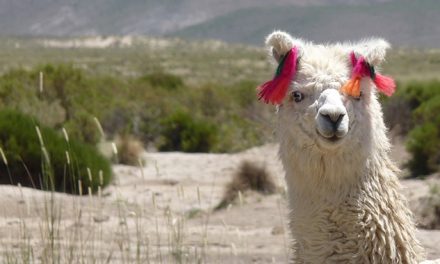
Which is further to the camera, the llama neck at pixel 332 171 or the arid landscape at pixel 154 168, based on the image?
the arid landscape at pixel 154 168

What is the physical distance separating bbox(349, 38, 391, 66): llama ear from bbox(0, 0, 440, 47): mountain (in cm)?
15510

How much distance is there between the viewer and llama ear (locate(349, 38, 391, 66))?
5.65 metres

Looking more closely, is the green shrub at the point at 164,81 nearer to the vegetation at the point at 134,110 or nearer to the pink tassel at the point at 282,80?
the vegetation at the point at 134,110

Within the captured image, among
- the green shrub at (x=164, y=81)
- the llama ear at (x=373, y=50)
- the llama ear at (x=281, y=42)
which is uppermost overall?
the green shrub at (x=164, y=81)

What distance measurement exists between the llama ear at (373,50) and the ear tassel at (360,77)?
1.0 inches

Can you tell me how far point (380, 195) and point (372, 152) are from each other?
0.22 metres

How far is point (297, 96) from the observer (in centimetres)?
563

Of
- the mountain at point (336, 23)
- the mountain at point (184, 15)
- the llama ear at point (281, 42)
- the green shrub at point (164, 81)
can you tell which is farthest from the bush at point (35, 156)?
the mountain at point (184, 15)

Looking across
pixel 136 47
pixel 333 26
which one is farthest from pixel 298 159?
pixel 333 26

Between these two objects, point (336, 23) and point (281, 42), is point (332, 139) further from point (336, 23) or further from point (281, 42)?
point (336, 23)

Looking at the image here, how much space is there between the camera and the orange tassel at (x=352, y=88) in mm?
5465

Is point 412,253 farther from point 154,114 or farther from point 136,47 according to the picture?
point 136,47

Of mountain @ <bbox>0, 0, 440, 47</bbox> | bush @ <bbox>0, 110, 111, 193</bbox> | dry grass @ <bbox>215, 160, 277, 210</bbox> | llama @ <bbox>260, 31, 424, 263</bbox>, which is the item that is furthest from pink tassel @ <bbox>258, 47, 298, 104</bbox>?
mountain @ <bbox>0, 0, 440, 47</bbox>

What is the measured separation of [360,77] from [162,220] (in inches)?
383
